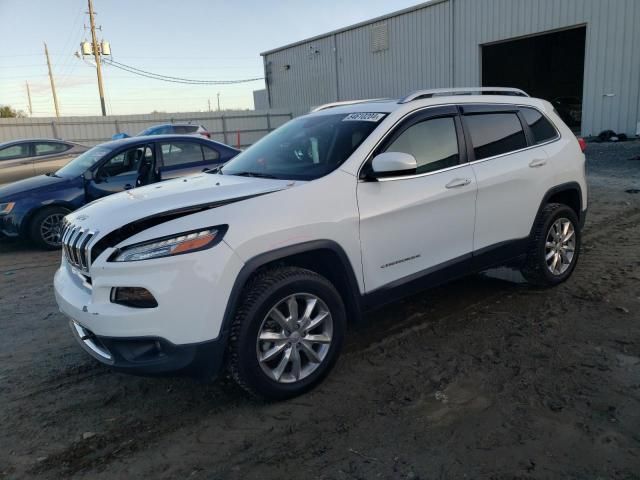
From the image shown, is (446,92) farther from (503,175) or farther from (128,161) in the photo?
(128,161)

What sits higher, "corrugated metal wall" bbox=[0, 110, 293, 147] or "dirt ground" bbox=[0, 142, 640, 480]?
"corrugated metal wall" bbox=[0, 110, 293, 147]

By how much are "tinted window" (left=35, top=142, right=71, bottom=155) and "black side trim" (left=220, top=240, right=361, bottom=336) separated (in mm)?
9948

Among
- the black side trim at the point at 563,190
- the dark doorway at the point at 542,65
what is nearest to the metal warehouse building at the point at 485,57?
the dark doorway at the point at 542,65

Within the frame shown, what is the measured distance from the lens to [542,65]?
106 ft

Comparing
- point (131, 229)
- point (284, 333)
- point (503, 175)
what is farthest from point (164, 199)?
point (503, 175)

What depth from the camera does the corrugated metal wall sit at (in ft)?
78.4

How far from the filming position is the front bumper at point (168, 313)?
2.79 meters

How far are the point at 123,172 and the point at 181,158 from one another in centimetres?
86

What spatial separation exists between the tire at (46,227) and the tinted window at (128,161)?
2.94 feet

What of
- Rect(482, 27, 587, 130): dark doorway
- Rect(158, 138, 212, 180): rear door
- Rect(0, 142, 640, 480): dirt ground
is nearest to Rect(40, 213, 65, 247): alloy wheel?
Rect(158, 138, 212, 180): rear door

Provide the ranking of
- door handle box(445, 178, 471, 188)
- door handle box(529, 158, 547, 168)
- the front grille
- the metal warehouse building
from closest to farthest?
the front grille, door handle box(445, 178, 471, 188), door handle box(529, 158, 547, 168), the metal warehouse building

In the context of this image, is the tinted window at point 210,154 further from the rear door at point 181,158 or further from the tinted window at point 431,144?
the tinted window at point 431,144

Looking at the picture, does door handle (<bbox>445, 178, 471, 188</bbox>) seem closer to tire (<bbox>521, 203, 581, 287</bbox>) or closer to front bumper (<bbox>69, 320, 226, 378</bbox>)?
tire (<bbox>521, 203, 581, 287</bbox>)

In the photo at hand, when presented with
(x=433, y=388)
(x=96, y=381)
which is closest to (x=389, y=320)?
(x=433, y=388)
